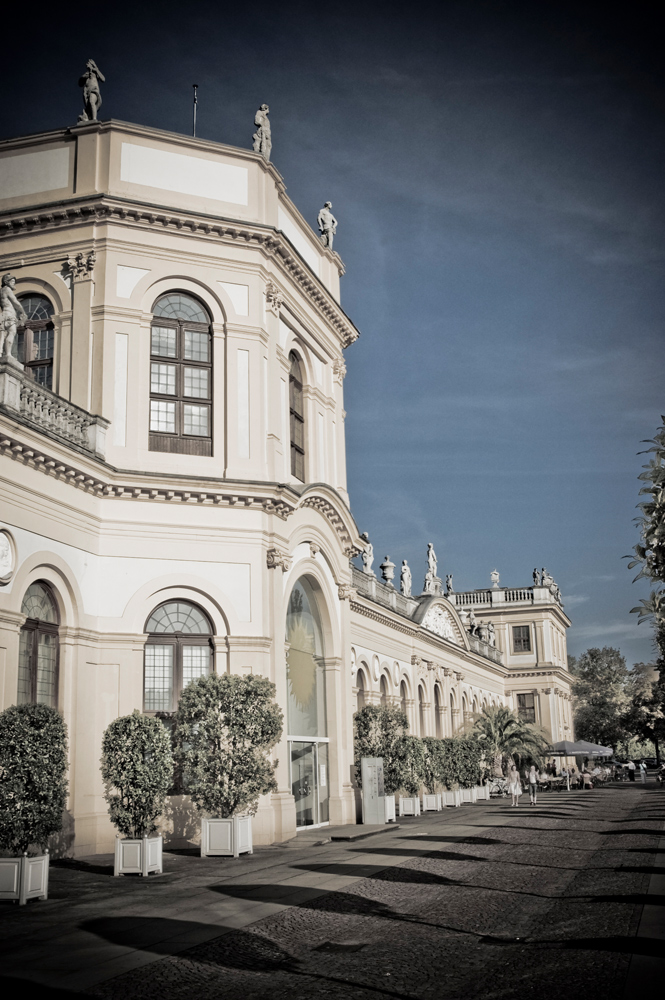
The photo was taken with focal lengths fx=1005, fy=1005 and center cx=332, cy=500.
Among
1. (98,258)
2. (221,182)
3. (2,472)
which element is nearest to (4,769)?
(2,472)

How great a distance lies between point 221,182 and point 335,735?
14422 mm

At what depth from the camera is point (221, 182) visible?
81.1 feet

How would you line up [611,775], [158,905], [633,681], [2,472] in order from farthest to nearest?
1. [633,681]
2. [611,775]
3. [2,472]
4. [158,905]

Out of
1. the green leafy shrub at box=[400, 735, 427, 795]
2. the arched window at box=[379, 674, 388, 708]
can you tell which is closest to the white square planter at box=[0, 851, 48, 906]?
the green leafy shrub at box=[400, 735, 427, 795]

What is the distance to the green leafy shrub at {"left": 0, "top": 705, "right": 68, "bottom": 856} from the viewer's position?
43.7 feet

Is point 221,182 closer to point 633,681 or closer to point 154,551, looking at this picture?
point 154,551

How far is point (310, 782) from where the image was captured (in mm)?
25344

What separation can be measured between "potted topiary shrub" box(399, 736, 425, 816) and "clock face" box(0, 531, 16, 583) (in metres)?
15.0

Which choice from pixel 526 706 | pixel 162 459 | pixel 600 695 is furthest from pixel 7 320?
pixel 600 695

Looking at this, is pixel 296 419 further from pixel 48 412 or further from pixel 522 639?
pixel 522 639

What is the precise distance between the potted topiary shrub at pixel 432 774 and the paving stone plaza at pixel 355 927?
1493 centimetres

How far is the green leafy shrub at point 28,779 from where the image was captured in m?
13.3

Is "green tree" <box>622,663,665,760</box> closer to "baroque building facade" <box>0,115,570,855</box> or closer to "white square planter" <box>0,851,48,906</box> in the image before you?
"baroque building facade" <box>0,115,570,855</box>

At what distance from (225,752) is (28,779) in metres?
5.93
